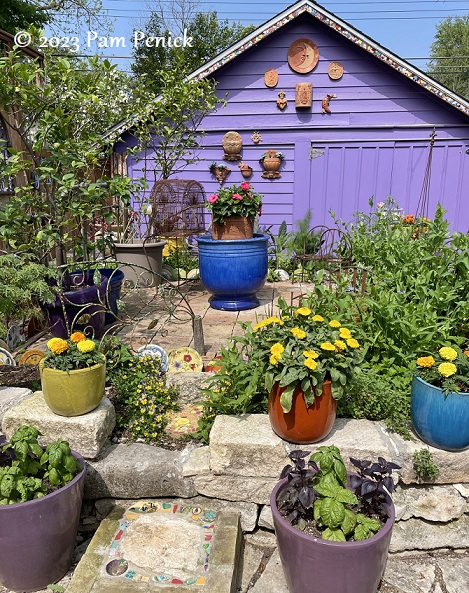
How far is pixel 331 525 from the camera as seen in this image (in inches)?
70.6

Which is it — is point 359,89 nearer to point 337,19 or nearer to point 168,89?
point 337,19

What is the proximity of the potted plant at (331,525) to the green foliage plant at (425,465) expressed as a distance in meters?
0.43

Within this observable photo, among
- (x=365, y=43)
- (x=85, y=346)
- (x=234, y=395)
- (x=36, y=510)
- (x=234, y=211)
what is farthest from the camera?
(x=365, y=43)

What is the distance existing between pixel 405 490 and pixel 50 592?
173cm

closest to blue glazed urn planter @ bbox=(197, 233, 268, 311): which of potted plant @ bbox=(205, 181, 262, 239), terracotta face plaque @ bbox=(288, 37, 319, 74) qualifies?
potted plant @ bbox=(205, 181, 262, 239)

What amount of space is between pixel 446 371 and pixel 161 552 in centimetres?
154

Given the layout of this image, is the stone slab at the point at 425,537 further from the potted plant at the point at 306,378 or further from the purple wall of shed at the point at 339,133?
the purple wall of shed at the point at 339,133

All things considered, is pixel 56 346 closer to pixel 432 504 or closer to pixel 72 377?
pixel 72 377

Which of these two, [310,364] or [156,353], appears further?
[156,353]

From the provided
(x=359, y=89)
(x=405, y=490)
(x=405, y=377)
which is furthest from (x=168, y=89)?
(x=405, y=490)

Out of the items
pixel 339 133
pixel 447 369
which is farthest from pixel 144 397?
pixel 339 133

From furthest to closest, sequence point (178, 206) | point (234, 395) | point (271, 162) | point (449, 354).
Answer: point (178, 206) → point (271, 162) → point (234, 395) → point (449, 354)

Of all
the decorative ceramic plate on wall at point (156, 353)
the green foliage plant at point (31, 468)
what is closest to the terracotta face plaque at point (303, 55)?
the decorative ceramic plate on wall at point (156, 353)

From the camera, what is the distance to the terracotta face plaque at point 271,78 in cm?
719
